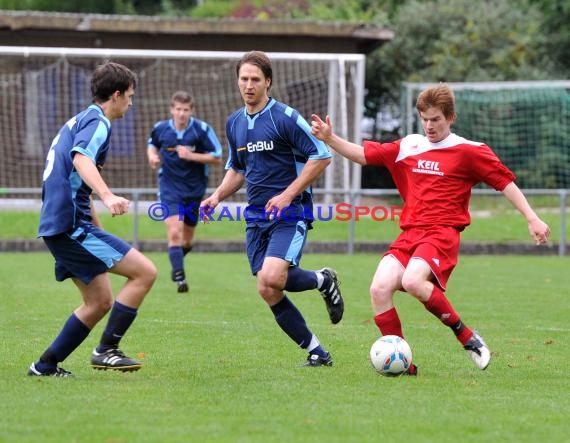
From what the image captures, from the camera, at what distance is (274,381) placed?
22.9ft

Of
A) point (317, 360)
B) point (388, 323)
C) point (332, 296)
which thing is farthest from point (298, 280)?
point (388, 323)

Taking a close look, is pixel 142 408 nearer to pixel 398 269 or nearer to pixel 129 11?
pixel 398 269

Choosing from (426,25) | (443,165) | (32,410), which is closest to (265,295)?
(443,165)

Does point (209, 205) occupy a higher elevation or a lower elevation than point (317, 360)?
higher

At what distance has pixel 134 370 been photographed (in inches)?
277

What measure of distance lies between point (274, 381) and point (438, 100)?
6.61 ft

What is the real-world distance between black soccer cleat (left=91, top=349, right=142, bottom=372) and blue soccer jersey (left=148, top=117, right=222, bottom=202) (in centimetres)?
650

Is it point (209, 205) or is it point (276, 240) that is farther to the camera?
point (209, 205)

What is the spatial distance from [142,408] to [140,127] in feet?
62.5

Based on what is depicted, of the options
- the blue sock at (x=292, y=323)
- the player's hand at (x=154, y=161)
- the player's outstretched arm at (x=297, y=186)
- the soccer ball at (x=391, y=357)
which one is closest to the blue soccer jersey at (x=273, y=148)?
the player's outstretched arm at (x=297, y=186)

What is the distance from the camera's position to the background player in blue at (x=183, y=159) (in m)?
13.3

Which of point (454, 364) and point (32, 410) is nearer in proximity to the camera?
point (32, 410)

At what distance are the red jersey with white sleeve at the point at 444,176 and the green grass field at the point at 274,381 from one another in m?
0.99

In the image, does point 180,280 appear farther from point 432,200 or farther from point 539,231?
point 539,231
